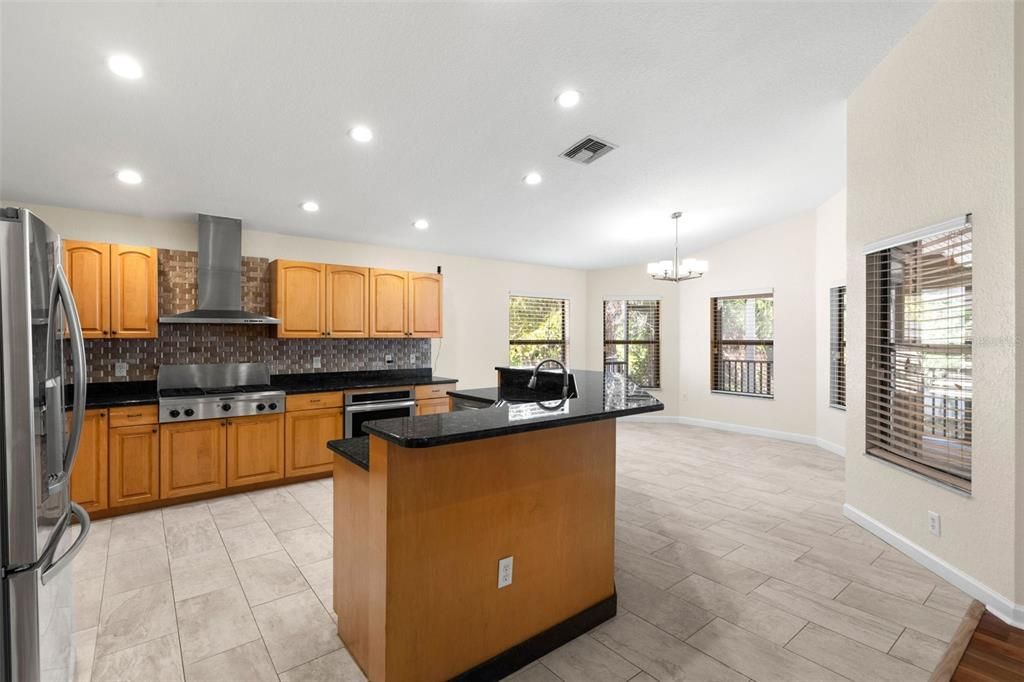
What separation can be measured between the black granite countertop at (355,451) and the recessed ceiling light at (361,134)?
202 cm

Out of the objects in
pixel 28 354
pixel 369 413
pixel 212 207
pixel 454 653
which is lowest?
pixel 454 653

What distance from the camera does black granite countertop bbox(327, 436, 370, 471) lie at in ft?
6.00

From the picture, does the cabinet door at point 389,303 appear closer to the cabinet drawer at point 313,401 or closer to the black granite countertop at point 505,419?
the cabinet drawer at point 313,401

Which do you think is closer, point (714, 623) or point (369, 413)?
point (714, 623)

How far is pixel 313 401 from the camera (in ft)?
14.3

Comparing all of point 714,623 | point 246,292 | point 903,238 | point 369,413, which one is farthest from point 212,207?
point 903,238

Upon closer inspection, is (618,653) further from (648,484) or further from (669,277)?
(669,277)

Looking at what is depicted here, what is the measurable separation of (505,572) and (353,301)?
3687 millimetres

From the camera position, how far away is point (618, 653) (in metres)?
1.99

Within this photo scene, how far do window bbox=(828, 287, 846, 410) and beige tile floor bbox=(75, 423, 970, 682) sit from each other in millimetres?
2006

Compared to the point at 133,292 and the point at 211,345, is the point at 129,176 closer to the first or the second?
the point at 133,292

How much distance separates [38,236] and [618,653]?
2577 mm

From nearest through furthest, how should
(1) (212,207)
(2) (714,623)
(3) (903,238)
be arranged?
1. (2) (714,623)
2. (3) (903,238)
3. (1) (212,207)

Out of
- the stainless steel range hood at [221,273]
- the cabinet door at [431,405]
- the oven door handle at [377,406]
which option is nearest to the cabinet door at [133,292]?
the stainless steel range hood at [221,273]
